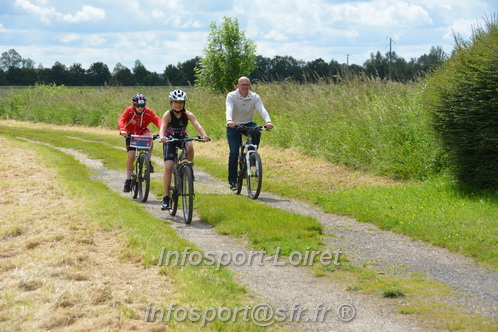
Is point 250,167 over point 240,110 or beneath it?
beneath

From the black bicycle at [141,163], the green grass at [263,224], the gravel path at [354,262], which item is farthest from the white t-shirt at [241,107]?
the gravel path at [354,262]

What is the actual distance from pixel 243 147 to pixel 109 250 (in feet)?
17.7

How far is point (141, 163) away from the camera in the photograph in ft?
38.6

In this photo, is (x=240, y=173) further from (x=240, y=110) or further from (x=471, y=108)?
(x=471, y=108)

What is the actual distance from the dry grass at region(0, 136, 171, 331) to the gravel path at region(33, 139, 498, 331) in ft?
3.59

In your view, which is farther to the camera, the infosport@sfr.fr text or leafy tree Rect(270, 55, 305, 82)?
leafy tree Rect(270, 55, 305, 82)

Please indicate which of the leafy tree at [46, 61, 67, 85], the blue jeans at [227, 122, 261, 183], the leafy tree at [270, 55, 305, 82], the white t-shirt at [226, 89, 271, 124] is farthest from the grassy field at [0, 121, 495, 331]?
the leafy tree at [46, 61, 67, 85]

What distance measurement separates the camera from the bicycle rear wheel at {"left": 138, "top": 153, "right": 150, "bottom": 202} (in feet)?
37.6

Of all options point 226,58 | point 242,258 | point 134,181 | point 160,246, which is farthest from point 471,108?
point 226,58

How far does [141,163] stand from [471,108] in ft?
19.5

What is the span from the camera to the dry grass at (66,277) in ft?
16.3

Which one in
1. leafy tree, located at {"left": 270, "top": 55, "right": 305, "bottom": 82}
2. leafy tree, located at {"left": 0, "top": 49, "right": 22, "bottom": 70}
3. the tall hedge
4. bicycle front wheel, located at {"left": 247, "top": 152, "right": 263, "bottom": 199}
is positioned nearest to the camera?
the tall hedge

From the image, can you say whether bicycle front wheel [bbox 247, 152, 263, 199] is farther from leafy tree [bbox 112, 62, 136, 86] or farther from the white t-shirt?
leafy tree [bbox 112, 62, 136, 86]

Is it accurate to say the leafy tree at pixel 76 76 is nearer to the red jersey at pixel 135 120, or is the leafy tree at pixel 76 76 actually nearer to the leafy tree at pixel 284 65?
the leafy tree at pixel 284 65
